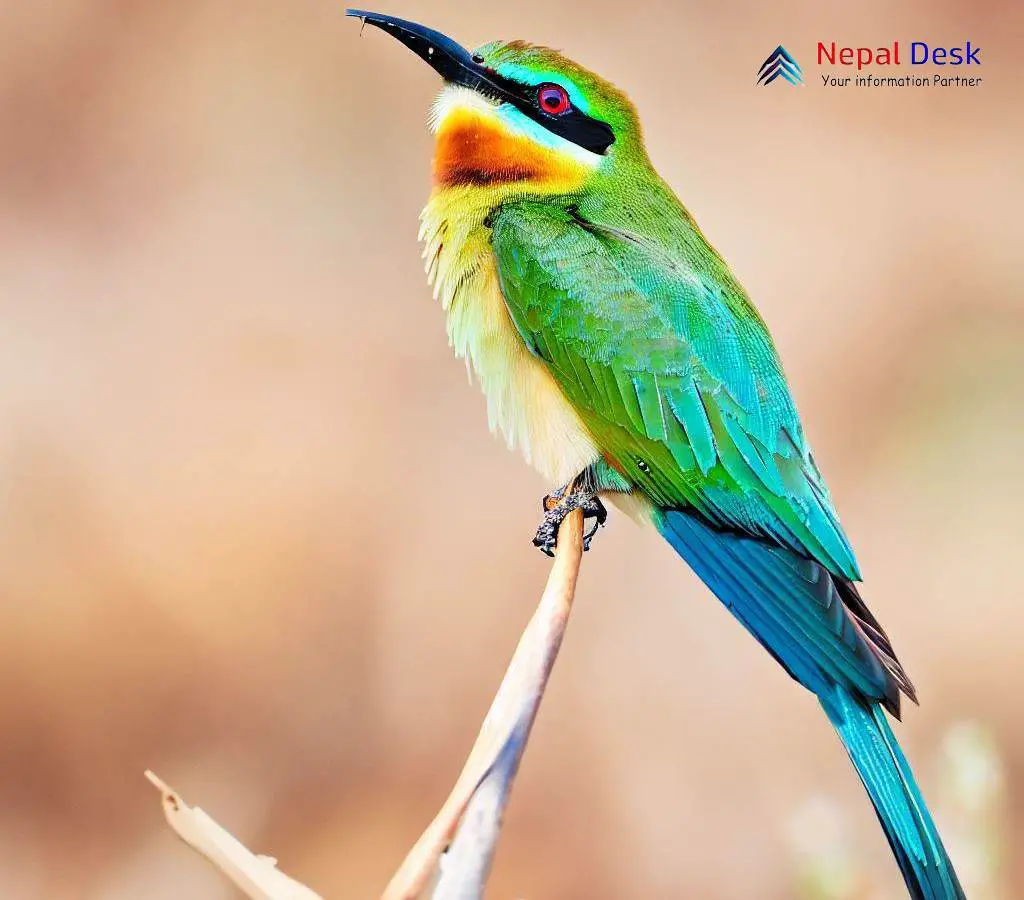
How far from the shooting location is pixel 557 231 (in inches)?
60.1

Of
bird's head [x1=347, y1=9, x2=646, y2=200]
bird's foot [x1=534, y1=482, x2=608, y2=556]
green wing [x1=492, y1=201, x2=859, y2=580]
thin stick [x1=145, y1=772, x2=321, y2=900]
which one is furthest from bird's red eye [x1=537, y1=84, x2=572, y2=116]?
thin stick [x1=145, y1=772, x2=321, y2=900]

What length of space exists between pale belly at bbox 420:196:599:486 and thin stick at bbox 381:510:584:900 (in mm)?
435

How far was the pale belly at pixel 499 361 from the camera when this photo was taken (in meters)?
1.53

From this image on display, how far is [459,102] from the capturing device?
1.58 m

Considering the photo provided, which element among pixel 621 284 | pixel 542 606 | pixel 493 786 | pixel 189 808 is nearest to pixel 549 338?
pixel 621 284

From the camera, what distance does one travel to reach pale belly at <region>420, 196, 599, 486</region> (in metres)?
1.53

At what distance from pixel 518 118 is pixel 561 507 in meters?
0.52

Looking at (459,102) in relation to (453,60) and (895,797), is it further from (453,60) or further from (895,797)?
(895,797)

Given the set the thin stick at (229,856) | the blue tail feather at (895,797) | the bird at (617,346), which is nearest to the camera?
the thin stick at (229,856)

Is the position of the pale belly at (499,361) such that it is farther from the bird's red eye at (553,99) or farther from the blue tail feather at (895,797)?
the blue tail feather at (895,797)

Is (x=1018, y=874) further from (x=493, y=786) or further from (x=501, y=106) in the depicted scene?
(x=501, y=106)

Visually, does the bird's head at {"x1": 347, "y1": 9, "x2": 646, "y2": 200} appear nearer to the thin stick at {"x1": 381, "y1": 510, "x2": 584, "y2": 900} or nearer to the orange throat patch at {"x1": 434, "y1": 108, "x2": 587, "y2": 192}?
the orange throat patch at {"x1": 434, "y1": 108, "x2": 587, "y2": 192}

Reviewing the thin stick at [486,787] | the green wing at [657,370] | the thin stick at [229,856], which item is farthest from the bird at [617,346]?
the thin stick at [229,856]

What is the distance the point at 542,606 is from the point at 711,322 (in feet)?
1.81
